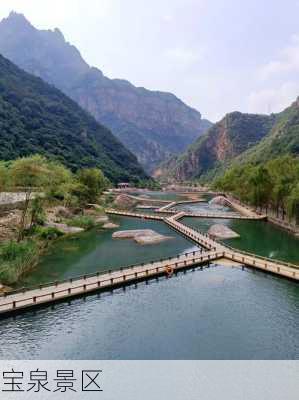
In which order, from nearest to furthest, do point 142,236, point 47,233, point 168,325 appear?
point 168,325, point 47,233, point 142,236

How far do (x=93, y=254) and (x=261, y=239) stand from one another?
29397 mm

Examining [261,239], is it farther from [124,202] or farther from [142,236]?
[124,202]

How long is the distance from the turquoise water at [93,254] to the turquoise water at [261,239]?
9.31 meters

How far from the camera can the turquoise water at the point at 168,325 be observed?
25359 mm

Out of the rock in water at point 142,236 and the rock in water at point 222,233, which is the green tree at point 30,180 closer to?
the rock in water at point 142,236

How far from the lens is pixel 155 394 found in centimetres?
1841

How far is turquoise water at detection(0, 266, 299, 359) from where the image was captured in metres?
25.4

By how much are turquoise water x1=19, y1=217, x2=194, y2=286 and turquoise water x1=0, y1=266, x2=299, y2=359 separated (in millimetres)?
8414

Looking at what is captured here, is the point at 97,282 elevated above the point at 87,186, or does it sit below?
below

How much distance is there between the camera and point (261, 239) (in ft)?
210

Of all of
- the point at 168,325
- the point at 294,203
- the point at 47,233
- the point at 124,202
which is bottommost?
the point at 168,325

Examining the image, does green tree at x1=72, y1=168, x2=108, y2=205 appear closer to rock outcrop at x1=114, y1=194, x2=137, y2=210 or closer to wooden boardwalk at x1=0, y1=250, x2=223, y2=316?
rock outcrop at x1=114, y1=194, x2=137, y2=210

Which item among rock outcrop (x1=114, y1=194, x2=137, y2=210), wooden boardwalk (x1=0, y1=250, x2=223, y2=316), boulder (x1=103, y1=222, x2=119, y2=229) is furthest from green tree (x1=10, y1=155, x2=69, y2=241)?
rock outcrop (x1=114, y1=194, x2=137, y2=210)

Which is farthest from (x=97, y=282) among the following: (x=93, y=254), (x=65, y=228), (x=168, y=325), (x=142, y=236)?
(x=65, y=228)
